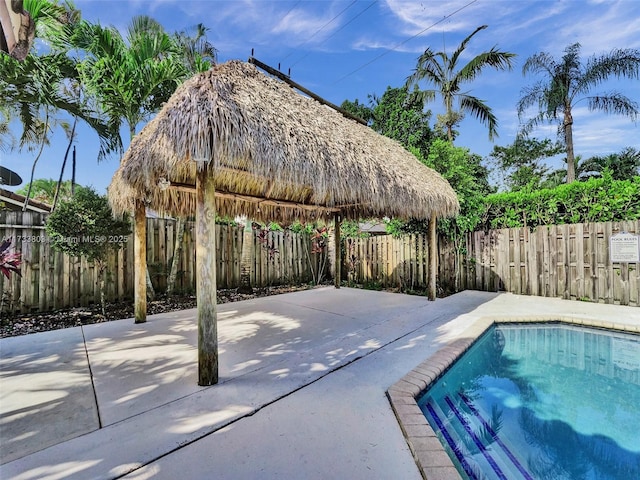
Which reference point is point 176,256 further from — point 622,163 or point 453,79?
point 622,163

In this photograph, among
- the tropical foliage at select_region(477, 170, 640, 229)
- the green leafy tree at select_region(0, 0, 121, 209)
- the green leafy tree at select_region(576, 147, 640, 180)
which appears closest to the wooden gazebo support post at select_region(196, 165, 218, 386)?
the green leafy tree at select_region(0, 0, 121, 209)

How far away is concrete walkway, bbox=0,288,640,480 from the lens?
67.4 inches

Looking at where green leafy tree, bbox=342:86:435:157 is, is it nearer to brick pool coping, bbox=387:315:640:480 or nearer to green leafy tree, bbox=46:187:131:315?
brick pool coping, bbox=387:315:640:480

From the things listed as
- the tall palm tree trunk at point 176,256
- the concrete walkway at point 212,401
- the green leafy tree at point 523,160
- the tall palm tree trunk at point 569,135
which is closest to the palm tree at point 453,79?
the tall palm tree trunk at point 569,135

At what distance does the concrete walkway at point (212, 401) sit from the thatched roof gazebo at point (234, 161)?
1.77ft

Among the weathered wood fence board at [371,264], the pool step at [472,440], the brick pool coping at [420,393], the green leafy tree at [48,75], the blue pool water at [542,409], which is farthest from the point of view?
the green leafy tree at [48,75]

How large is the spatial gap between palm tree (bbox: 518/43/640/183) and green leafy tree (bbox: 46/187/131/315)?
16794 millimetres

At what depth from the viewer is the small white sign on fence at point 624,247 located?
568 cm

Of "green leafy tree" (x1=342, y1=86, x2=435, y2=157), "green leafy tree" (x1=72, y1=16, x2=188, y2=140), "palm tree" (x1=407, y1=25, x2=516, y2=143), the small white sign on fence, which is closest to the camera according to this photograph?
"green leafy tree" (x1=72, y1=16, x2=188, y2=140)

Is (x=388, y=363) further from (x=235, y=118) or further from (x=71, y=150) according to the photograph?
(x=71, y=150)

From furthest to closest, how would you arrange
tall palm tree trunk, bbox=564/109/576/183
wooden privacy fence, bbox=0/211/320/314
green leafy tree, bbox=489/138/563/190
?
green leafy tree, bbox=489/138/563/190 → tall palm tree trunk, bbox=564/109/576/183 → wooden privacy fence, bbox=0/211/320/314

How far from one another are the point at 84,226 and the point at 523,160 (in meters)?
25.2

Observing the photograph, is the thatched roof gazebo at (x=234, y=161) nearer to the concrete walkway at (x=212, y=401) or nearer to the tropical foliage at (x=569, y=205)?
the concrete walkway at (x=212, y=401)

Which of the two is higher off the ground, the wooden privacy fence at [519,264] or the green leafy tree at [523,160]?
the green leafy tree at [523,160]
